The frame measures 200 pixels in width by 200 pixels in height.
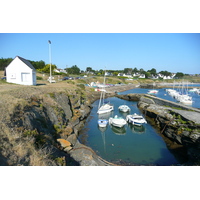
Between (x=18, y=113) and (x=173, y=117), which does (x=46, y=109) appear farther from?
(x=173, y=117)

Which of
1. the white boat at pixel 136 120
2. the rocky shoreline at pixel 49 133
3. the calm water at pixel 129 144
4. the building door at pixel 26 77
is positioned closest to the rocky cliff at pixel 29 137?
the rocky shoreline at pixel 49 133

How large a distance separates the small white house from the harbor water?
51.9ft

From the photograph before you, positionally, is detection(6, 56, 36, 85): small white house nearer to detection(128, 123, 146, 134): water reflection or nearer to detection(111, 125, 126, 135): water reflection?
detection(111, 125, 126, 135): water reflection

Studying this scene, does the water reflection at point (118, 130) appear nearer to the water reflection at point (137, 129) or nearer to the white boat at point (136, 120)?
the water reflection at point (137, 129)

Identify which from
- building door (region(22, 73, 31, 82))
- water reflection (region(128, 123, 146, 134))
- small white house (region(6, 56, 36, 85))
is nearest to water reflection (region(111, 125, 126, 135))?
water reflection (region(128, 123, 146, 134))

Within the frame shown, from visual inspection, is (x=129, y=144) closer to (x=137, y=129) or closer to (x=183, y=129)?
(x=137, y=129)

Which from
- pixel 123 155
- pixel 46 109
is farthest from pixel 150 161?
pixel 46 109

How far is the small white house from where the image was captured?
93.6 feet

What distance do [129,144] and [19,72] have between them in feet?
83.4

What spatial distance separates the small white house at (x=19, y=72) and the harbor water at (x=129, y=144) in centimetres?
1583

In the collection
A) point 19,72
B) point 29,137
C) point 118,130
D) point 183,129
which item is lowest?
point 118,130

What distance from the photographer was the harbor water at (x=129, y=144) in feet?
51.0

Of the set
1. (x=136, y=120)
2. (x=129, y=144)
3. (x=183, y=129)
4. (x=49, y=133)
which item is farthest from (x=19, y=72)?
(x=183, y=129)

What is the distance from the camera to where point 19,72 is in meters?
28.8
